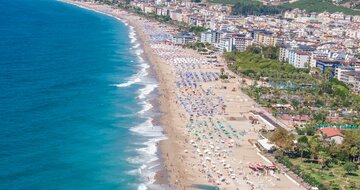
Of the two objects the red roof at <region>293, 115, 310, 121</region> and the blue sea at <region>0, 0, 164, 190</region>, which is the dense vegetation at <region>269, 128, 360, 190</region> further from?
the blue sea at <region>0, 0, 164, 190</region>

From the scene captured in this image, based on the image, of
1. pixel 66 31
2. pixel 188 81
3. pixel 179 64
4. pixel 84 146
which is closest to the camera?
pixel 84 146

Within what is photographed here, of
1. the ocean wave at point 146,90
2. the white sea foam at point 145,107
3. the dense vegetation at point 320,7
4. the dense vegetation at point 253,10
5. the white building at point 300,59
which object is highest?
the dense vegetation at point 320,7

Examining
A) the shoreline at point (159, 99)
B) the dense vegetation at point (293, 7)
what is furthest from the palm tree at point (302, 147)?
the dense vegetation at point (293, 7)

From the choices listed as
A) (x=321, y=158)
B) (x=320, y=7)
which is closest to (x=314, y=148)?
(x=321, y=158)

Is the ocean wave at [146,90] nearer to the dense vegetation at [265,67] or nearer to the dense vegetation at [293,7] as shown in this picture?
the dense vegetation at [265,67]

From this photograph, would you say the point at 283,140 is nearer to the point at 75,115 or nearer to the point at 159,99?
the point at 75,115

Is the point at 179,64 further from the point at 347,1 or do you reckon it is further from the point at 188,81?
the point at 347,1

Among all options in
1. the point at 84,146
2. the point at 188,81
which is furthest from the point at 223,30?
the point at 84,146

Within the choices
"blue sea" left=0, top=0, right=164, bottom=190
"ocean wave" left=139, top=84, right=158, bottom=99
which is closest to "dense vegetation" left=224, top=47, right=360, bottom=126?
"ocean wave" left=139, top=84, right=158, bottom=99
